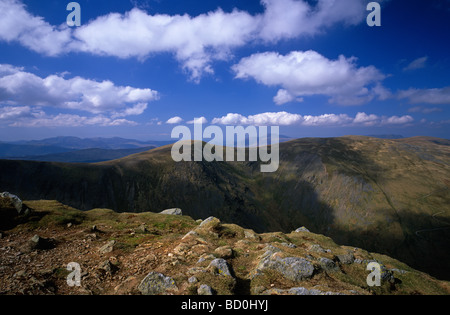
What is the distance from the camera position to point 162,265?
44.5 ft

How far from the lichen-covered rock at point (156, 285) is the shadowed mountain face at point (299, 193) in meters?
110

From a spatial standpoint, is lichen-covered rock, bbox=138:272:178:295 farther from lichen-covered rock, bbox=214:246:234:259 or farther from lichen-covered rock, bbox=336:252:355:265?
lichen-covered rock, bbox=336:252:355:265

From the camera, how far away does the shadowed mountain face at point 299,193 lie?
10394 cm

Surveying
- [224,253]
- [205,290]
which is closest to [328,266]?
[224,253]

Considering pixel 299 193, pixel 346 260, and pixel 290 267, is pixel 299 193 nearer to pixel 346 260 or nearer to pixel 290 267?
pixel 346 260

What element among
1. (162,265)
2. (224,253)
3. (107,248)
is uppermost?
(162,265)

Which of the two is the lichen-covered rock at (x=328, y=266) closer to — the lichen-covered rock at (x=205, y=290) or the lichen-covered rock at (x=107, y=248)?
the lichen-covered rock at (x=205, y=290)

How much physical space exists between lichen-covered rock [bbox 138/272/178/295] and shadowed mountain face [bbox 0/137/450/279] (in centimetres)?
10965

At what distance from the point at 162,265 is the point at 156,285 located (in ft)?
9.38

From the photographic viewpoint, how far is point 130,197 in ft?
378

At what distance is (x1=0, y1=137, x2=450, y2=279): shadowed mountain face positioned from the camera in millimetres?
103938

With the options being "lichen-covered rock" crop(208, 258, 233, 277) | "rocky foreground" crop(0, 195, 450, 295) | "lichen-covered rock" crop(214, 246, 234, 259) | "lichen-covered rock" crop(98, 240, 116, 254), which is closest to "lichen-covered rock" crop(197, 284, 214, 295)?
"rocky foreground" crop(0, 195, 450, 295)
